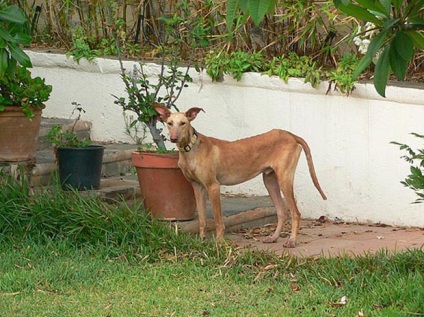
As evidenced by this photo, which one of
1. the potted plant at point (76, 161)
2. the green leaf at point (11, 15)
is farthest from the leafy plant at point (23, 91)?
the green leaf at point (11, 15)

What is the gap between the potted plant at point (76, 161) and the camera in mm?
8109

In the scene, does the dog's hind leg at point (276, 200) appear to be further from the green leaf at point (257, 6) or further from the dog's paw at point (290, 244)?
the green leaf at point (257, 6)

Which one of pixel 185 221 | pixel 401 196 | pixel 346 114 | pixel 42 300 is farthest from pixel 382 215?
pixel 42 300

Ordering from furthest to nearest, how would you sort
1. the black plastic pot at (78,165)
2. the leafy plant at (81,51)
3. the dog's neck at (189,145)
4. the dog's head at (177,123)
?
the leafy plant at (81,51) → the black plastic pot at (78,165) → the dog's neck at (189,145) → the dog's head at (177,123)

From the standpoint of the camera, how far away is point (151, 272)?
263 inches

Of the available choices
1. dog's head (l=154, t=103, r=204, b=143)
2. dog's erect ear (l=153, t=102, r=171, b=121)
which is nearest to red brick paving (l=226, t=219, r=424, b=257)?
dog's head (l=154, t=103, r=204, b=143)

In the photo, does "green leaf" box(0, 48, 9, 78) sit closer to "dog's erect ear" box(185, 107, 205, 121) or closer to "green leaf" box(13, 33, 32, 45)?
"green leaf" box(13, 33, 32, 45)

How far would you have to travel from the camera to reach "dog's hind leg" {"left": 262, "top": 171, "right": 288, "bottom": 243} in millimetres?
7914

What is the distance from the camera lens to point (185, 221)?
7961 mm

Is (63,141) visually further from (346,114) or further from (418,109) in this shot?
(418,109)


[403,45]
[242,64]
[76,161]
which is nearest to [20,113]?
[76,161]

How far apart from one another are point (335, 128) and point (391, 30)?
16.8 feet

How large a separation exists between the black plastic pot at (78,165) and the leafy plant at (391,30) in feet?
15.7

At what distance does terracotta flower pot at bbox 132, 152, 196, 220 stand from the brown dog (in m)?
0.19
